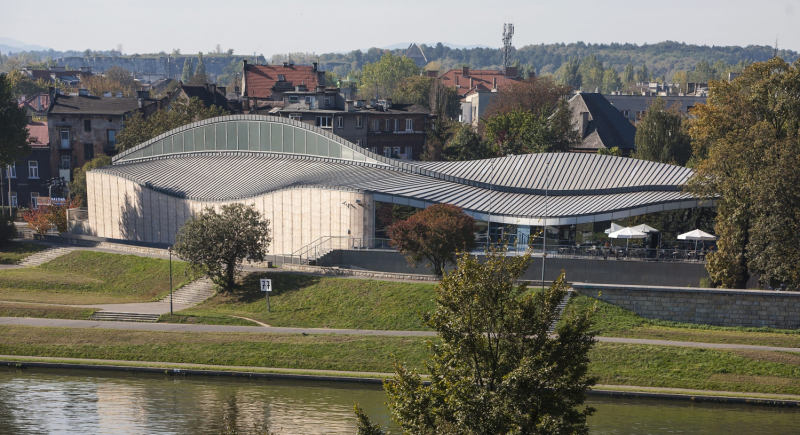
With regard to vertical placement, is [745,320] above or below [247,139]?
below

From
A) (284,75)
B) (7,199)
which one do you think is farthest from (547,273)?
(284,75)

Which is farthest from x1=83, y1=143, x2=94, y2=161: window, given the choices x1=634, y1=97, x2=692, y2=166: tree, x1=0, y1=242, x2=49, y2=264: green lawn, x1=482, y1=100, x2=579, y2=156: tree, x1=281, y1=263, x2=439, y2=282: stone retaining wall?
x1=634, y1=97, x2=692, y2=166: tree

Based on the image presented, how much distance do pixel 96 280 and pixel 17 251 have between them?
592 inches

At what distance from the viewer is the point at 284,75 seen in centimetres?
14450

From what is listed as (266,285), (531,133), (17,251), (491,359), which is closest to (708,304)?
(266,285)

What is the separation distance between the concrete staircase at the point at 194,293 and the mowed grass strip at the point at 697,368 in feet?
96.4

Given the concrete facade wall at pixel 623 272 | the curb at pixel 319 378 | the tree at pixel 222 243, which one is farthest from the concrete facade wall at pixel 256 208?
the curb at pixel 319 378

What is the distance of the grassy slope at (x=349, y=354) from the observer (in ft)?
144

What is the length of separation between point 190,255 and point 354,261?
11876mm

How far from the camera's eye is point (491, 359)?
2400 centimetres

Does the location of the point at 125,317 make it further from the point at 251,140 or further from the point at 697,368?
the point at 697,368

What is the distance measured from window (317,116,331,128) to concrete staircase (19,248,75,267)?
34561mm

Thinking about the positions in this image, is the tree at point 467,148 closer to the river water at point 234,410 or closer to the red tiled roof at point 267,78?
the red tiled roof at point 267,78

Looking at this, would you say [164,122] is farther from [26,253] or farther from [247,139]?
[26,253]
